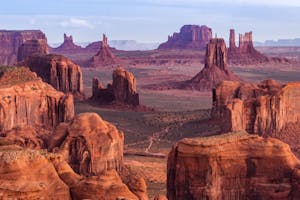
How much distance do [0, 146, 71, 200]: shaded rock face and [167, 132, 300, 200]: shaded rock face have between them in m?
5.78

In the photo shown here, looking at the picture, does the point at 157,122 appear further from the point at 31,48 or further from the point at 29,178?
the point at 31,48

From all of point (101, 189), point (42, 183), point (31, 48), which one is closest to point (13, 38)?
point (31, 48)

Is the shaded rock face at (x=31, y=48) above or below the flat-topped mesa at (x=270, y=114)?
above

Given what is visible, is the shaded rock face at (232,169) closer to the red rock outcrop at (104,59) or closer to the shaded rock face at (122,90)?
the shaded rock face at (122,90)

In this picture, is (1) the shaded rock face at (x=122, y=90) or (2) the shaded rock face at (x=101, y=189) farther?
(1) the shaded rock face at (x=122, y=90)

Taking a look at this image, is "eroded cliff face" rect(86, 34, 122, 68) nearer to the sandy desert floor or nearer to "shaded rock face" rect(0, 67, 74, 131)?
the sandy desert floor

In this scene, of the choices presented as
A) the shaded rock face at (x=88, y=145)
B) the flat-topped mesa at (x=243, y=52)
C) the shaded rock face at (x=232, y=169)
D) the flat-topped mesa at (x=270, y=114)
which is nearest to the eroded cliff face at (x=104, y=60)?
the flat-topped mesa at (x=243, y=52)

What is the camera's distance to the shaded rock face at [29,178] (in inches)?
853

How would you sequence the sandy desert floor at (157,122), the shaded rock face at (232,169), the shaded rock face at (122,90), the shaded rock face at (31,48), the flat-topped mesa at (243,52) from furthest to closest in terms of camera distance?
the flat-topped mesa at (243,52) → the shaded rock face at (31,48) → the shaded rock face at (122,90) → the sandy desert floor at (157,122) → the shaded rock face at (232,169)

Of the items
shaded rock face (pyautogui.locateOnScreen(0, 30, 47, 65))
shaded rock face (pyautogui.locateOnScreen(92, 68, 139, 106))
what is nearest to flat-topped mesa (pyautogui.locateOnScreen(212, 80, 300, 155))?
shaded rock face (pyautogui.locateOnScreen(92, 68, 139, 106))

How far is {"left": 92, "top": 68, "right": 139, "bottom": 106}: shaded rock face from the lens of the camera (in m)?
81.6

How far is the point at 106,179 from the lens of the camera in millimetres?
23031

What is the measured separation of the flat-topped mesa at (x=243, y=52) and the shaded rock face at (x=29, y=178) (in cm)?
15877

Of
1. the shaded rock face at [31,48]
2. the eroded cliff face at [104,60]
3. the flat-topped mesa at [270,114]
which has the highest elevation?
the shaded rock face at [31,48]
